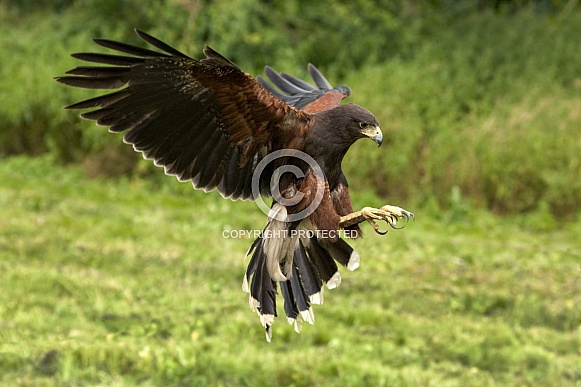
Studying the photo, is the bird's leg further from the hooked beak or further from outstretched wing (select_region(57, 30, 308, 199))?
outstretched wing (select_region(57, 30, 308, 199))

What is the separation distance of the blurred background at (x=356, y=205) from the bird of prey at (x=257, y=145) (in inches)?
43.3

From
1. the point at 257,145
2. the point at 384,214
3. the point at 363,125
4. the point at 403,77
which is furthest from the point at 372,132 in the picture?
the point at 403,77

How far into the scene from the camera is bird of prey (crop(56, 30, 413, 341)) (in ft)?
11.9

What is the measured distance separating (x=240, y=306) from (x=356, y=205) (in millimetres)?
3948

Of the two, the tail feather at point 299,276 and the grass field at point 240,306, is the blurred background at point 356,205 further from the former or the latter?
the tail feather at point 299,276

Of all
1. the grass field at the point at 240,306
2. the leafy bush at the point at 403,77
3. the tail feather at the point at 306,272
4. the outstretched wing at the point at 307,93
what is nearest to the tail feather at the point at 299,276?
the tail feather at the point at 306,272

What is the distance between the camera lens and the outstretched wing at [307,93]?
14.2 ft

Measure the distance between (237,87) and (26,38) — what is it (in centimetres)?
994

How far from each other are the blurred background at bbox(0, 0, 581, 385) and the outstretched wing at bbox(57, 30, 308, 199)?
136 centimetres

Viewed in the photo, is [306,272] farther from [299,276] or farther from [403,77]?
[403,77]

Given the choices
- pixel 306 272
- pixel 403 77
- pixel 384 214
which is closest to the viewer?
pixel 384 214

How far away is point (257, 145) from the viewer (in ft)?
12.9

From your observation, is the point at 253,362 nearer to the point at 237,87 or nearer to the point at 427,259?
the point at 237,87

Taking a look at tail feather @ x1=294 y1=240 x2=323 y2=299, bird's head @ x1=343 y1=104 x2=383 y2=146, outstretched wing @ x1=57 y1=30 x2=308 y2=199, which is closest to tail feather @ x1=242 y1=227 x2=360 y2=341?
tail feather @ x1=294 y1=240 x2=323 y2=299
